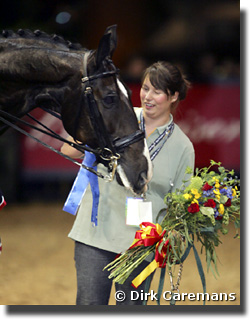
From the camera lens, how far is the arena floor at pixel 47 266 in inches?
167

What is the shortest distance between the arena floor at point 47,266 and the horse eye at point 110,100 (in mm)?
1627

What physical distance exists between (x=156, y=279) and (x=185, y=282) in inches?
15.0

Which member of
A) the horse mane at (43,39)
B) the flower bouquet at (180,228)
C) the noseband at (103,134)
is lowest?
the flower bouquet at (180,228)

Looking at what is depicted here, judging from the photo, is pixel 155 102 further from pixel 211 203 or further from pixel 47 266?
pixel 47 266

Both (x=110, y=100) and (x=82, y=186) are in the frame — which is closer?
(x=110, y=100)

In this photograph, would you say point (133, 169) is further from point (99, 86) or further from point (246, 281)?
point (246, 281)

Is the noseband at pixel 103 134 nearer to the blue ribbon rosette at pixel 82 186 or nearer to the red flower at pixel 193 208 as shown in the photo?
the blue ribbon rosette at pixel 82 186

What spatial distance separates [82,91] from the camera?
6.75ft

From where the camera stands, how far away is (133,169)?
6.89ft

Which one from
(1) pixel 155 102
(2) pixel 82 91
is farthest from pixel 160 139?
(2) pixel 82 91

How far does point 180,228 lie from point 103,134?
0.61m

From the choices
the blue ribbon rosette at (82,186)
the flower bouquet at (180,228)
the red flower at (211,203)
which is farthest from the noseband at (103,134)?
the red flower at (211,203)

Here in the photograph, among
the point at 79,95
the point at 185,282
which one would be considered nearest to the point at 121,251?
the point at 79,95

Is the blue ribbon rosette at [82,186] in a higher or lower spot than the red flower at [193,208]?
higher
